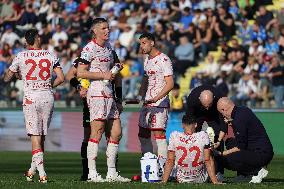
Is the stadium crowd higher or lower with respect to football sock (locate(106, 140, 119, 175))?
higher

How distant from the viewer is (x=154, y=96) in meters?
17.9

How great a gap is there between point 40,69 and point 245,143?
11.1 feet

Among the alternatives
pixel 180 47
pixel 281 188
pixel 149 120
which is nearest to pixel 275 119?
pixel 180 47

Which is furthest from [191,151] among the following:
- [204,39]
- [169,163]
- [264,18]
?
[204,39]

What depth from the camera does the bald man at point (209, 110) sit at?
1691cm

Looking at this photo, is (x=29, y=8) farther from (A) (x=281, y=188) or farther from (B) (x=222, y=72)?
(A) (x=281, y=188)

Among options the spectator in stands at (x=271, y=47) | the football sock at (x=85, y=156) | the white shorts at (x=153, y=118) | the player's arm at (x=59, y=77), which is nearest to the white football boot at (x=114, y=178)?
the football sock at (x=85, y=156)

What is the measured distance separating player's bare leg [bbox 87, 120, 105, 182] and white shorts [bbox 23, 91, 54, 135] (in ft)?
2.39

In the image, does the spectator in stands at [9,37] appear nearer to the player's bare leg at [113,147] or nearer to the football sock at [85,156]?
the football sock at [85,156]

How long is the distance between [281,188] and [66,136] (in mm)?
16004

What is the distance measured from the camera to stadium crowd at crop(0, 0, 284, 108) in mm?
30375

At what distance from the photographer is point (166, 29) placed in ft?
114

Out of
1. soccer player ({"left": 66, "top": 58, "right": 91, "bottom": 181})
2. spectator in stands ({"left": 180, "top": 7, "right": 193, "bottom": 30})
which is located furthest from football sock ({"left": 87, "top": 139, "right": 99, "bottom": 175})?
spectator in stands ({"left": 180, "top": 7, "right": 193, "bottom": 30})

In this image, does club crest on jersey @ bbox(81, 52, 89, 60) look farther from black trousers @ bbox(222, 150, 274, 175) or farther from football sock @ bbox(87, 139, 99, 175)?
black trousers @ bbox(222, 150, 274, 175)
